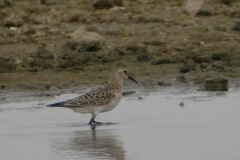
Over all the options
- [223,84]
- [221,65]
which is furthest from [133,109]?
[221,65]

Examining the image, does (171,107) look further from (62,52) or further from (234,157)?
(62,52)

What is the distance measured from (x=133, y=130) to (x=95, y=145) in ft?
3.52

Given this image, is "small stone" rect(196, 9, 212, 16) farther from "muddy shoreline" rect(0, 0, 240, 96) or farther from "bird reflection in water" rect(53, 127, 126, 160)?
"bird reflection in water" rect(53, 127, 126, 160)

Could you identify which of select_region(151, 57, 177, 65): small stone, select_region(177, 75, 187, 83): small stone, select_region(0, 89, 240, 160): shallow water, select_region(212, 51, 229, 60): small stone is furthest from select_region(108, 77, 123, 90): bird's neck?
select_region(212, 51, 229, 60): small stone

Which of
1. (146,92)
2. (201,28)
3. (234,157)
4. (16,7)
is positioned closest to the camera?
(234,157)

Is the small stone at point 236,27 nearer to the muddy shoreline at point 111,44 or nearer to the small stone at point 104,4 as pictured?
the muddy shoreline at point 111,44

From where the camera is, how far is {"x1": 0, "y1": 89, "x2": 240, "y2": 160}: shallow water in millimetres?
6938

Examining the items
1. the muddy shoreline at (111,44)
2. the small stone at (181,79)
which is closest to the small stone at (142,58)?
the muddy shoreline at (111,44)

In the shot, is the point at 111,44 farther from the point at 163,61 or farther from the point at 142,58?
the point at 163,61

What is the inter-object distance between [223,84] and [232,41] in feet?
12.3

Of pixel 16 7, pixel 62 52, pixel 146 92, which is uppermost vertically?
pixel 16 7

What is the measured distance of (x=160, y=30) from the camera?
16438 mm

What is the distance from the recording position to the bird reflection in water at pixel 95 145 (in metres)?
6.85

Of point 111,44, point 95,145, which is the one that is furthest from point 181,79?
point 95,145
